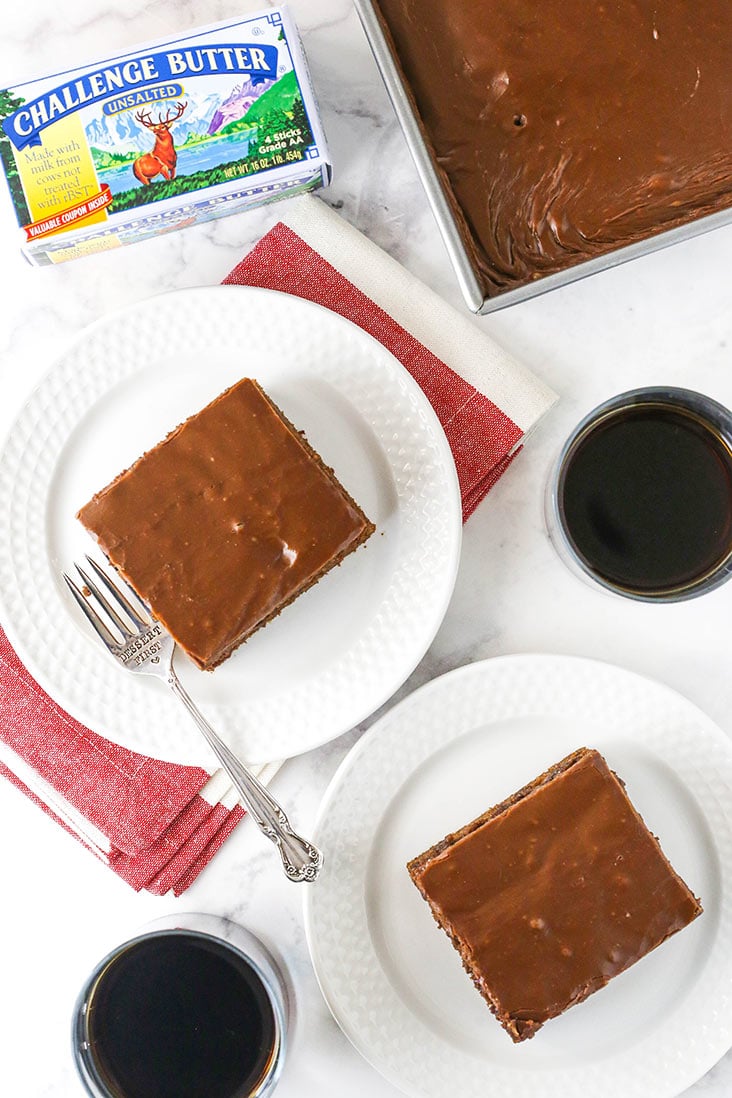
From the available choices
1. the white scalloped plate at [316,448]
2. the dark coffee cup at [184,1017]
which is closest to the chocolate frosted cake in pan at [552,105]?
the white scalloped plate at [316,448]

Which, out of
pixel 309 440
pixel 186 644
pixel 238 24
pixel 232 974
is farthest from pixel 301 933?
pixel 238 24

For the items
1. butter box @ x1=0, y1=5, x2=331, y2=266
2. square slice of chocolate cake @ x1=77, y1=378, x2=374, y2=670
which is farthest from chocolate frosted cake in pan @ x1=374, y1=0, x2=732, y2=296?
square slice of chocolate cake @ x1=77, y1=378, x2=374, y2=670

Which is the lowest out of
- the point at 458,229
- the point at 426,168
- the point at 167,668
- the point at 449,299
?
the point at 167,668

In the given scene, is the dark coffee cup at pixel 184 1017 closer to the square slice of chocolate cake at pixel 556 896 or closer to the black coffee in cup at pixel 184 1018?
the black coffee in cup at pixel 184 1018

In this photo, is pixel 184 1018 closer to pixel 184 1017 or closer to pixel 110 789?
pixel 184 1017

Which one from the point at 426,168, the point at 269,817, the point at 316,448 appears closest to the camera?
the point at 426,168

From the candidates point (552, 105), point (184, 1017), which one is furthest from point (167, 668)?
point (552, 105)

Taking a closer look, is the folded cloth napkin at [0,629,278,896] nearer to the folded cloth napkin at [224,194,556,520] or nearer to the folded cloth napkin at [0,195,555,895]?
the folded cloth napkin at [0,195,555,895]
